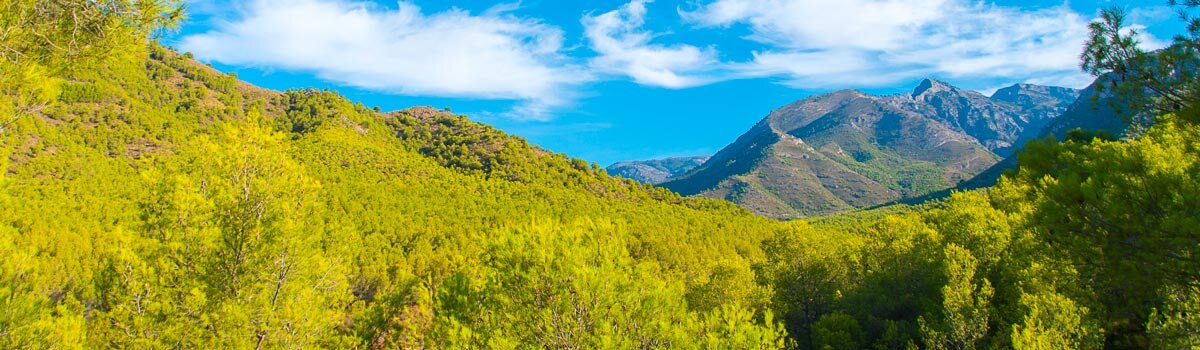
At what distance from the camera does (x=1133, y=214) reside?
5.88 m

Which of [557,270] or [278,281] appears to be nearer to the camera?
[278,281]

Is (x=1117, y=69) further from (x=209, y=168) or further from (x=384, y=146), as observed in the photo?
(x=384, y=146)

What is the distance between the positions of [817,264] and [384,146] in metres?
81.8

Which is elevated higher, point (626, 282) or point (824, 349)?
point (626, 282)

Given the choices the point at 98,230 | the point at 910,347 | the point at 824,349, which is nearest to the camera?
the point at 910,347

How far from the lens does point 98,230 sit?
40.9 meters

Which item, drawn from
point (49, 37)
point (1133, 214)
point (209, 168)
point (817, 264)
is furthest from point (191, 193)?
point (817, 264)

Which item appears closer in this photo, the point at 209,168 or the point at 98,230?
the point at 209,168

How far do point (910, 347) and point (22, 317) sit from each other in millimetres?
23675

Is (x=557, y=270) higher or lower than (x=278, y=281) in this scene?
lower

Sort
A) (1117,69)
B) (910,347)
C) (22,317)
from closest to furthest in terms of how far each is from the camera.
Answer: (1117,69) → (22,317) → (910,347)

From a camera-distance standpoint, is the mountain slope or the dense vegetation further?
the mountain slope

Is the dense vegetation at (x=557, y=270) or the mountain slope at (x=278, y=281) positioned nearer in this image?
the dense vegetation at (x=557, y=270)

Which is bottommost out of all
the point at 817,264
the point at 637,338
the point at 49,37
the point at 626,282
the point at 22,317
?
the point at 817,264
